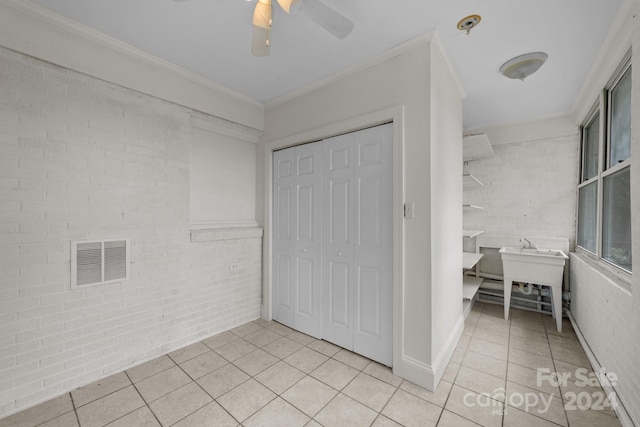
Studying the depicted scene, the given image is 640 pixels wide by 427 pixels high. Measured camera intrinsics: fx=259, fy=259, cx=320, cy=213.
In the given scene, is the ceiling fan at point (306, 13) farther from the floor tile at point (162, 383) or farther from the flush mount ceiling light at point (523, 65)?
the floor tile at point (162, 383)

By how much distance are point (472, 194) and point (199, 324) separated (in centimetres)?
422

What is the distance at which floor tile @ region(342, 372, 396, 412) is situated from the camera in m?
1.83

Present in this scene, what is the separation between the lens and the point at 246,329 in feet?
9.84

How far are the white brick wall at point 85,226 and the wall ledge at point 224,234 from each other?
0.07m

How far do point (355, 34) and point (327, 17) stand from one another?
0.67 metres

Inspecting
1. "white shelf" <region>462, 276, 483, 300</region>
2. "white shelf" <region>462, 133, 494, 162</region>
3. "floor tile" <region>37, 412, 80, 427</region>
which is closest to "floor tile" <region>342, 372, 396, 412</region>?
"white shelf" <region>462, 276, 483, 300</region>

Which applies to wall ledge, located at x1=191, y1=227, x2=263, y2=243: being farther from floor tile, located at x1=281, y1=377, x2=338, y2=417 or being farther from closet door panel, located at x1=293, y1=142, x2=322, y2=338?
floor tile, located at x1=281, y1=377, x2=338, y2=417

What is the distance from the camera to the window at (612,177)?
197 centimetres

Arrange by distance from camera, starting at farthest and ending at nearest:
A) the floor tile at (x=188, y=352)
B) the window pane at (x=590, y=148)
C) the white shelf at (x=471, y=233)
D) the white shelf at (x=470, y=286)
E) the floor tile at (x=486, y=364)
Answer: the white shelf at (x=471, y=233), the white shelf at (x=470, y=286), the window pane at (x=590, y=148), the floor tile at (x=188, y=352), the floor tile at (x=486, y=364)

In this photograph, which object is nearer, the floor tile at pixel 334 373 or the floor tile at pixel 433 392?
the floor tile at pixel 433 392

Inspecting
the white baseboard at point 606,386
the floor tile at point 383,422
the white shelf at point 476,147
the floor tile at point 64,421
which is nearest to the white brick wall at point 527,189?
the white shelf at point 476,147

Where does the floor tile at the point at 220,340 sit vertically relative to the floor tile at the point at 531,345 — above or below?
below

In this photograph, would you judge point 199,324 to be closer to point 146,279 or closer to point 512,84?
point 146,279

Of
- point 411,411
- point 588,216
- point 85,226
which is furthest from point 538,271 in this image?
point 85,226
